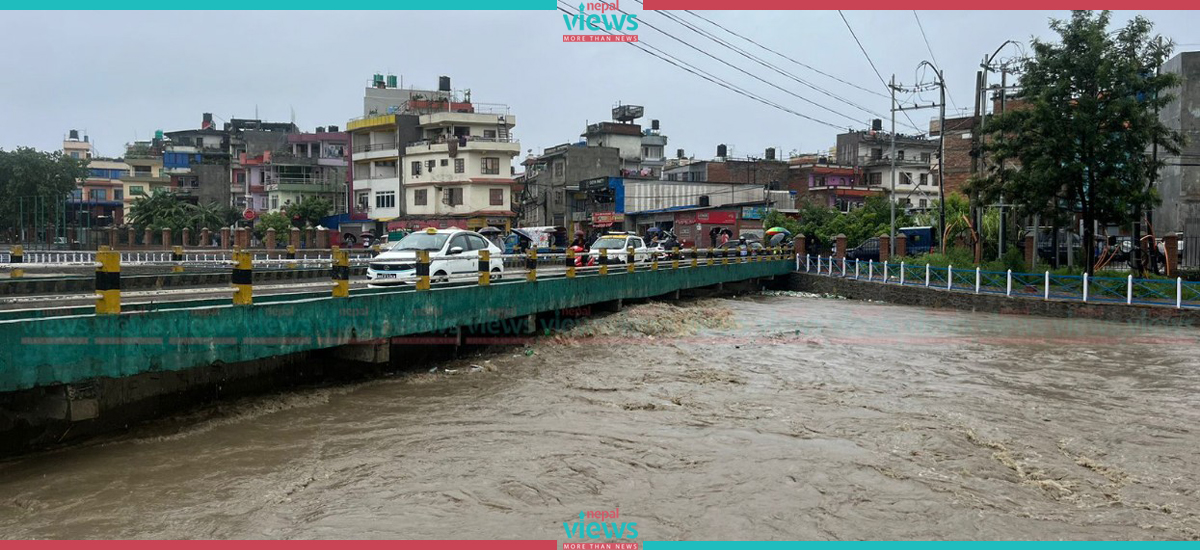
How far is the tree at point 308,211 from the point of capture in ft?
202

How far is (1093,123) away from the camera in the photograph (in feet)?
87.4

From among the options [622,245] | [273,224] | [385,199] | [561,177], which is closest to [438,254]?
[622,245]

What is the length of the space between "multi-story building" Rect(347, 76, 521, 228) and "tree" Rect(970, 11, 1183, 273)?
36.7 m

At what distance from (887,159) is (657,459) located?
6609 cm

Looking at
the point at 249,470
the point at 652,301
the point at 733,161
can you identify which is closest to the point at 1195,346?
the point at 652,301

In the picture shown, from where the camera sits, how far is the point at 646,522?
7.17 meters

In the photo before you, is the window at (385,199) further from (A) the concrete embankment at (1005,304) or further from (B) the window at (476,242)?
(B) the window at (476,242)

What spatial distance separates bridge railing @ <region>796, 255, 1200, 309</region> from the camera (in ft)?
81.3

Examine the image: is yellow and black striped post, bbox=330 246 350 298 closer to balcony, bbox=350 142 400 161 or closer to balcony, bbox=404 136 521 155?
balcony, bbox=404 136 521 155

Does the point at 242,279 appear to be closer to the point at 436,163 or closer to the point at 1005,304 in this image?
the point at 1005,304

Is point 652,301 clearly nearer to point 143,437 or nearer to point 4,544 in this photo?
point 143,437

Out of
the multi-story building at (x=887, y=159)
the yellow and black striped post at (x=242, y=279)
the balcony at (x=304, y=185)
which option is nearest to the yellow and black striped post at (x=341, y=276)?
the yellow and black striped post at (x=242, y=279)

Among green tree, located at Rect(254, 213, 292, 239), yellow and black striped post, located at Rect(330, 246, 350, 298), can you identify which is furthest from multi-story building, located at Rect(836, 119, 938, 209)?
yellow and black striped post, located at Rect(330, 246, 350, 298)

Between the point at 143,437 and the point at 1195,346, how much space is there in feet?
66.9
